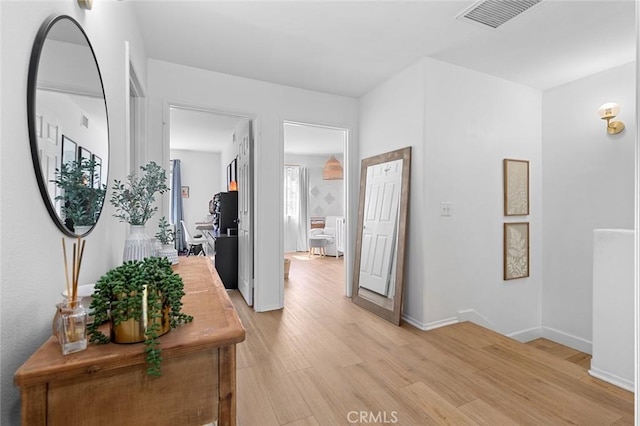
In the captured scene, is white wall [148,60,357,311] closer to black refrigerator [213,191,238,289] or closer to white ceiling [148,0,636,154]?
white ceiling [148,0,636,154]

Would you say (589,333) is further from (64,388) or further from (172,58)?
(172,58)

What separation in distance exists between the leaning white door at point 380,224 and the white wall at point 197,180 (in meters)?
5.30

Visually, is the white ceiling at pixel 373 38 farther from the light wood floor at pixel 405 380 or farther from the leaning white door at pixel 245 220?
the light wood floor at pixel 405 380

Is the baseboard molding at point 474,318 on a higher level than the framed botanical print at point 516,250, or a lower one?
lower

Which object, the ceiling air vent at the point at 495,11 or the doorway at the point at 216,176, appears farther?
the doorway at the point at 216,176

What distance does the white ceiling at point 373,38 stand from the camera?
2.22 meters

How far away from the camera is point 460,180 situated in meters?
3.18

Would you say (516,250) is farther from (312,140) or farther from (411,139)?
(312,140)

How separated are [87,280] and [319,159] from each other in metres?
7.60

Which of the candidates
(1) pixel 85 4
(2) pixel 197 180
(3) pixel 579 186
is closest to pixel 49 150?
(1) pixel 85 4

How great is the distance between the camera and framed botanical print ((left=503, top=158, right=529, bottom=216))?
3.47 metres

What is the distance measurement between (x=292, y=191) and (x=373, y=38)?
5823 millimetres

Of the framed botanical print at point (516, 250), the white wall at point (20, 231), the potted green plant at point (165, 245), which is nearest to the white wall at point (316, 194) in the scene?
the framed botanical print at point (516, 250)

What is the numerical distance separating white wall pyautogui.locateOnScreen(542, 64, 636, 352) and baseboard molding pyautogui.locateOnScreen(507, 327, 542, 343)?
0.32 feet
